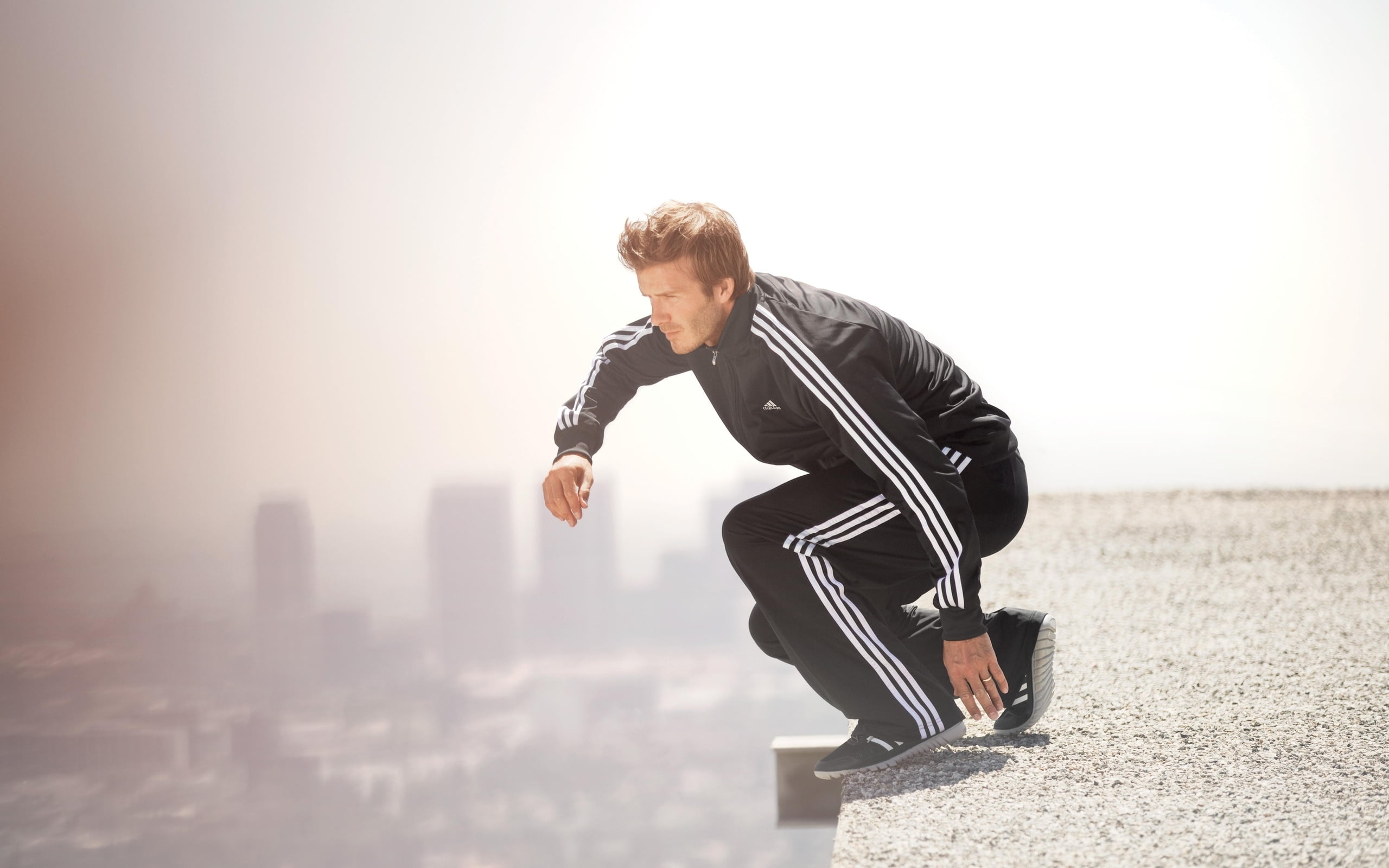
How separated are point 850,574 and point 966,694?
298 millimetres

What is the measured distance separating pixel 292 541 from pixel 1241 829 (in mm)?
16321

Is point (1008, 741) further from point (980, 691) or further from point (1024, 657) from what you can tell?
point (980, 691)

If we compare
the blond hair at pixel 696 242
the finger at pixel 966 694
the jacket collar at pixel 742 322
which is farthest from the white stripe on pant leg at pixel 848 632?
the blond hair at pixel 696 242

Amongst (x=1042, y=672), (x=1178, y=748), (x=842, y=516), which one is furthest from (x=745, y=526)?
(x=1178, y=748)

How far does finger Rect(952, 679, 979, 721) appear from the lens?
1.77 metres

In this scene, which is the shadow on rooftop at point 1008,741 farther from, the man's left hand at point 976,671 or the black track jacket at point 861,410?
the black track jacket at point 861,410

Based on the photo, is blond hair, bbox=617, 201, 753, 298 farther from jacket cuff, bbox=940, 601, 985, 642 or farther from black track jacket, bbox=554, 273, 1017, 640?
jacket cuff, bbox=940, 601, 985, 642

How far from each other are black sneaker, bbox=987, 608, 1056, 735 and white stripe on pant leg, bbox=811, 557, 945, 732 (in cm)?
18

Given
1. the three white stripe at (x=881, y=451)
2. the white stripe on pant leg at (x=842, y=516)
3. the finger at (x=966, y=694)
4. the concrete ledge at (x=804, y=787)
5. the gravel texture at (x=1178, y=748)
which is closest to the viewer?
the gravel texture at (x=1178, y=748)

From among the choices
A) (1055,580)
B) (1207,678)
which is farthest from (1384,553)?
(1207,678)

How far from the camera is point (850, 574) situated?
6.34 ft

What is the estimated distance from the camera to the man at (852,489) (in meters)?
1.69

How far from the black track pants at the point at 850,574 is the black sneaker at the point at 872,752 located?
19 mm

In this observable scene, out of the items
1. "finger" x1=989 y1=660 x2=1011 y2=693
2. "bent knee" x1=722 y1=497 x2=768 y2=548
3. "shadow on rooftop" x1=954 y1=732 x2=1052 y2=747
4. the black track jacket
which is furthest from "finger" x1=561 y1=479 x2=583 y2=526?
"shadow on rooftop" x1=954 y1=732 x2=1052 y2=747
